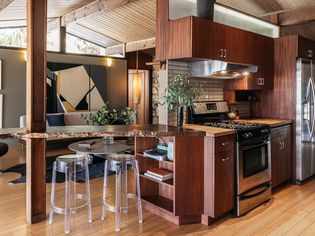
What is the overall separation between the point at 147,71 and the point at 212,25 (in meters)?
6.59

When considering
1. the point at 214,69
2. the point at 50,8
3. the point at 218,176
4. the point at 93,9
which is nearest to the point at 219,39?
the point at 214,69

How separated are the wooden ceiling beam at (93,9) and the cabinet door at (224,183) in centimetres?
416

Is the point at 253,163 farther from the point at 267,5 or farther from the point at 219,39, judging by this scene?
the point at 267,5

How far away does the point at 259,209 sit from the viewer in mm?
3191

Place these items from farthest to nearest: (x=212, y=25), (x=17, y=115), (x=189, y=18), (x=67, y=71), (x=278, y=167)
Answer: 1. (x=67, y=71)
2. (x=17, y=115)
3. (x=278, y=167)
4. (x=212, y=25)
5. (x=189, y=18)

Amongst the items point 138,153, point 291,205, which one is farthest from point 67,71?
point 291,205

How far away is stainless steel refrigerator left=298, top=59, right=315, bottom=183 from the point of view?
409cm

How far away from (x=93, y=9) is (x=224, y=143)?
499 cm

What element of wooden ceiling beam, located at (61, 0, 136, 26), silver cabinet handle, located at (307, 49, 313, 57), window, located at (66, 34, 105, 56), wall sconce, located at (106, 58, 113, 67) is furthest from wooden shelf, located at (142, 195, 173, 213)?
window, located at (66, 34, 105, 56)

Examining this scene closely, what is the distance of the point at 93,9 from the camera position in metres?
6.40

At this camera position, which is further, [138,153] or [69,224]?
[138,153]

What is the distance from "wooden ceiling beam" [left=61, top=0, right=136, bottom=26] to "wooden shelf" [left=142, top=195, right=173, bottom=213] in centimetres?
411

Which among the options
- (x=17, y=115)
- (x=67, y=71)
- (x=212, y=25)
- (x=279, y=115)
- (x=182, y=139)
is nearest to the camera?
(x=182, y=139)

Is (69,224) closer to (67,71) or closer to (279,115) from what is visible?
(279,115)
